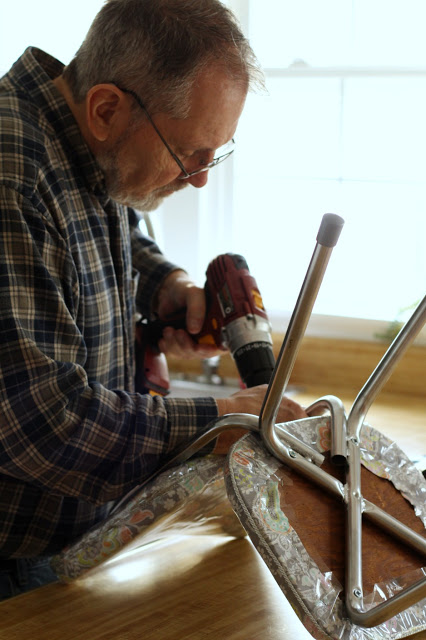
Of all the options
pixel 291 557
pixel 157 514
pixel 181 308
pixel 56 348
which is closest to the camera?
pixel 291 557

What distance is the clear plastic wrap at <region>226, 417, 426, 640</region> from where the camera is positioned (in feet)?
2.58

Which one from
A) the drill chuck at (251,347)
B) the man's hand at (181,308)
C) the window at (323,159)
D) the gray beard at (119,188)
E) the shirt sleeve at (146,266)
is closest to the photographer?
the gray beard at (119,188)

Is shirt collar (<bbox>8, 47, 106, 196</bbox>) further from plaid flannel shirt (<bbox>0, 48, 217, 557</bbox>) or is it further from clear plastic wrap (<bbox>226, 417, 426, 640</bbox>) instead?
clear plastic wrap (<bbox>226, 417, 426, 640</bbox>)

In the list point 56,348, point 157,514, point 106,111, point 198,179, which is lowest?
point 157,514

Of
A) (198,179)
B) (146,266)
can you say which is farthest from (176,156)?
(146,266)

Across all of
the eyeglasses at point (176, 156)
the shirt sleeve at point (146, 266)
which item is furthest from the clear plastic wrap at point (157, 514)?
the shirt sleeve at point (146, 266)

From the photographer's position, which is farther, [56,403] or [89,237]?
[89,237]

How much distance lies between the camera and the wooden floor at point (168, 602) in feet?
3.00

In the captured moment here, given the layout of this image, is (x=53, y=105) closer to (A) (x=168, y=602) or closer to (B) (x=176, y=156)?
(B) (x=176, y=156)

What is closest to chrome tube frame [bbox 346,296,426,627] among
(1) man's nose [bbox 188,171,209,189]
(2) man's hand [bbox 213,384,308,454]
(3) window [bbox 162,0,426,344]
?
(2) man's hand [bbox 213,384,308,454]

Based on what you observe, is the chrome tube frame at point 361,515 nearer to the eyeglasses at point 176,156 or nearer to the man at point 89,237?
the man at point 89,237

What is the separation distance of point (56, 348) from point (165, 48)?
434 mm

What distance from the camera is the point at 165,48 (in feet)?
3.63

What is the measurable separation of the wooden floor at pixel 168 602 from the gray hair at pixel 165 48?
2.03ft
